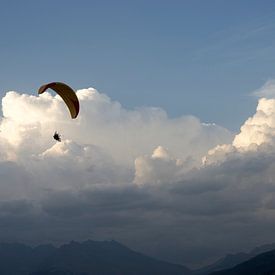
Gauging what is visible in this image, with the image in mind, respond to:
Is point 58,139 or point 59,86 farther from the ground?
point 59,86

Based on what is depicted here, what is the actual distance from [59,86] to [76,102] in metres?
3.97

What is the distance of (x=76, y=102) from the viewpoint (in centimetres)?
8238

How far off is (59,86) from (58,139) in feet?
28.4

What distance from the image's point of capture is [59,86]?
80.4m

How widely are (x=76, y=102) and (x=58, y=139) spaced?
7535 millimetres

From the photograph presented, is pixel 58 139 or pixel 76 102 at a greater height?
pixel 76 102

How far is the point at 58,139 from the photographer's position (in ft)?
258
